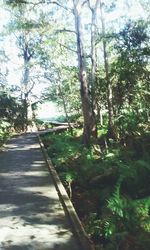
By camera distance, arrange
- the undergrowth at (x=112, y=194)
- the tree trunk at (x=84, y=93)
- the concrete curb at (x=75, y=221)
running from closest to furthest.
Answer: the concrete curb at (x=75, y=221), the undergrowth at (x=112, y=194), the tree trunk at (x=84, y=93)

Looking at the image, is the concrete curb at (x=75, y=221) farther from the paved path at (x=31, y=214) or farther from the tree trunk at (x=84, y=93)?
the tree trunk at (x=84, y=93)

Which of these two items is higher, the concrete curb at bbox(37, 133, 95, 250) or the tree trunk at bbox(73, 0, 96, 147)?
the tree trunk at bbox(73, 0, 96, 147)

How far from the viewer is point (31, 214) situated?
7781mm

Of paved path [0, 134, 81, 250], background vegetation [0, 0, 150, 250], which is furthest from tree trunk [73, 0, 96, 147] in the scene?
paved path [0, 134, 81, 250]

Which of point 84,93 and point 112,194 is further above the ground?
point 84,93

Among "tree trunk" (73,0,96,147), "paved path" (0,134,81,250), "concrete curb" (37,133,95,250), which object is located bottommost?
"paved path" (0,134,81,250)

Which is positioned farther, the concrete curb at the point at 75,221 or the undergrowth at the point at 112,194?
the undergrowth at the point at 112,194

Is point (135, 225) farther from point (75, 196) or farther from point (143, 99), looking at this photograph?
point (143, 99)

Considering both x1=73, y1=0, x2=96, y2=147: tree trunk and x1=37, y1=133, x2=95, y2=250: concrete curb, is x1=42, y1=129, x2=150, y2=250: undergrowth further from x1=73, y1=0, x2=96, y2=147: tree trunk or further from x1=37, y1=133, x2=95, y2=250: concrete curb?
x1=73, y1=0, x2=96, y2=147: tree trunk

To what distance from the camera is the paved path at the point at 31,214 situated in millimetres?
6141

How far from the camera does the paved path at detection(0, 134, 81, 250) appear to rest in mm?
6141

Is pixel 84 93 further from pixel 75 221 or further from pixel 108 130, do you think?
pixel 75 221

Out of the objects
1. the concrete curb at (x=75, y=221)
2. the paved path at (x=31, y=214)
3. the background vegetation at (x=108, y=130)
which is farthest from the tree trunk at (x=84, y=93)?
the concrete curb at (x=75, y=221)

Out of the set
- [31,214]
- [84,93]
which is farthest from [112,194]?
[84,93]
